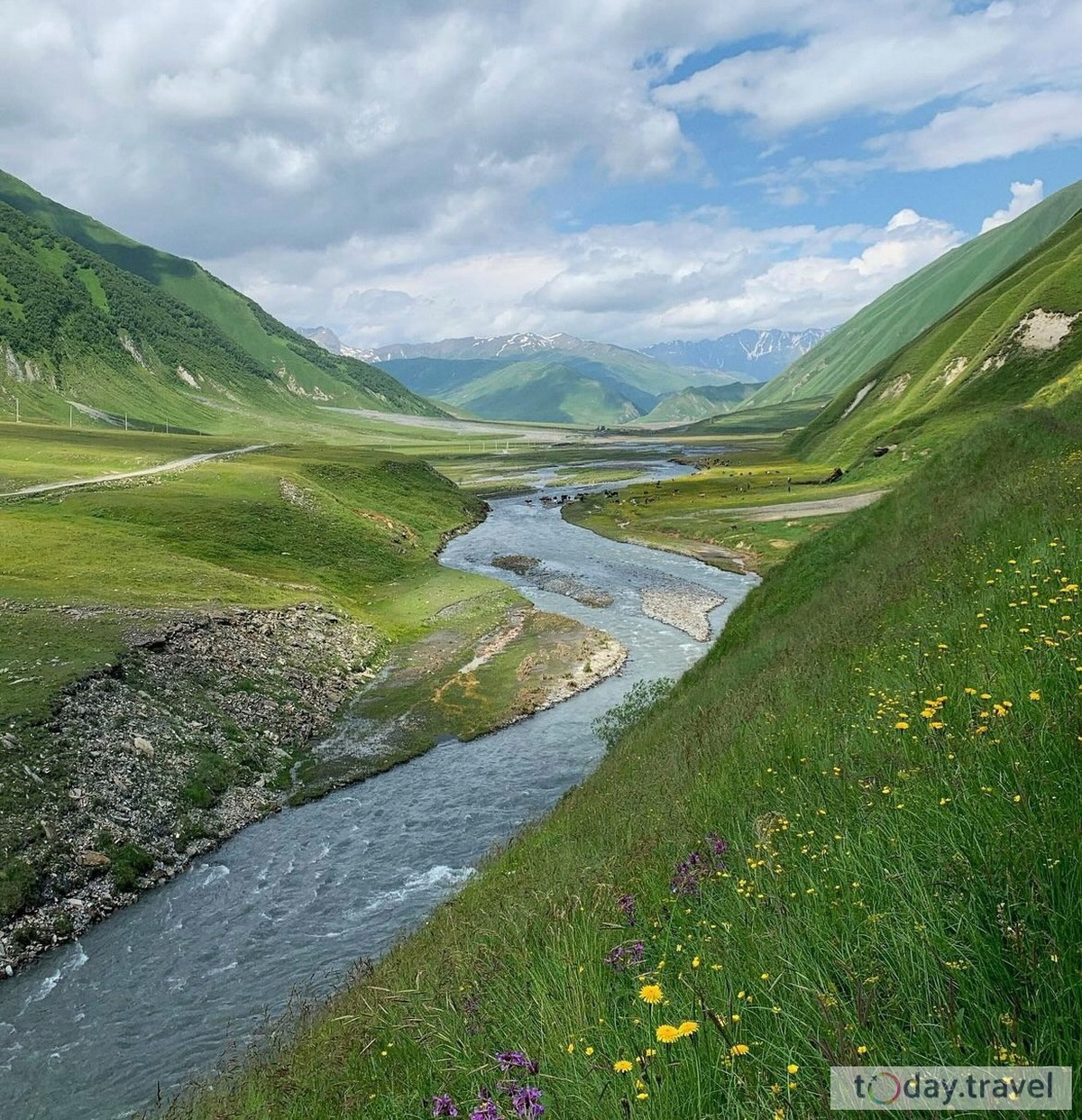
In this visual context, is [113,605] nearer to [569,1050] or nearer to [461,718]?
[461,718]

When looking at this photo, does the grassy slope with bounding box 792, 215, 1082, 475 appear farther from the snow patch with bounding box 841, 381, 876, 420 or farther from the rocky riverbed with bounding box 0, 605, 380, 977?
the rocky riverbed with bounding box 0, 605, 380, 977

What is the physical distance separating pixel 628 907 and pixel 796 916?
297 cm

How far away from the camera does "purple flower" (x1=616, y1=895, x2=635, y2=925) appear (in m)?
8.05

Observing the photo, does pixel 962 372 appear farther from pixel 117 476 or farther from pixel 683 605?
pixel 117 476

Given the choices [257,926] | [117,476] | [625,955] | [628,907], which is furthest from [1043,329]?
[117,476]

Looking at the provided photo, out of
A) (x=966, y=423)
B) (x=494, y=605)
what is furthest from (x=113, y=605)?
(x=966, y=423)

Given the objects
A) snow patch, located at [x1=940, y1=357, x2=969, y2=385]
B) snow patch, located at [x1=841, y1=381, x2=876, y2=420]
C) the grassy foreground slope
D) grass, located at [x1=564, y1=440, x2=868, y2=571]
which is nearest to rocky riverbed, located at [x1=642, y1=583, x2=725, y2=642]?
grass, located at [x1=564, y1=440, x2=868, y2=571]

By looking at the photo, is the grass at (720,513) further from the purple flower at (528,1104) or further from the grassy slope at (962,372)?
the purple flower at (528,1104)

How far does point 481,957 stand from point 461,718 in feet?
99.8

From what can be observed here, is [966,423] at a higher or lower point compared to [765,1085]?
higher

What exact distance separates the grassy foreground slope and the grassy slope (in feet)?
275

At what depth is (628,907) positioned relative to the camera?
27.2 feet

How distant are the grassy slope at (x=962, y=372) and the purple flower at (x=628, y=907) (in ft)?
292

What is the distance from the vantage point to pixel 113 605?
1700 inches
